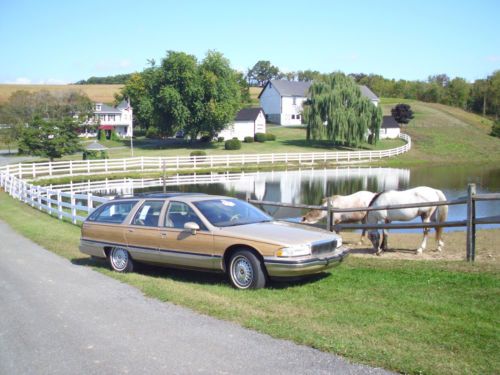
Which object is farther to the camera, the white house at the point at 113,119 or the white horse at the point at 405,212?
the white house at the point at 113,119

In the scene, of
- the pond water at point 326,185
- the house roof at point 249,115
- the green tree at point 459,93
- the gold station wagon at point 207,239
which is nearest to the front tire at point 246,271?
the gold station wagon at point 207,239

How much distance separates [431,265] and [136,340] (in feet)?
20.6

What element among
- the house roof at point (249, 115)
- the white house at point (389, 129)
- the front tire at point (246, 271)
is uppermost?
the house roof at point (249, 115)

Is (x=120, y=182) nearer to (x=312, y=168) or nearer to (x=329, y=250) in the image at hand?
(x=312, y=168)

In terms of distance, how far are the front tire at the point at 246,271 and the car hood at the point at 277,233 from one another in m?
0.32

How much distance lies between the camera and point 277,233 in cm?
908

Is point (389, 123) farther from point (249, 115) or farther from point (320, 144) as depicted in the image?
point (249, 115)

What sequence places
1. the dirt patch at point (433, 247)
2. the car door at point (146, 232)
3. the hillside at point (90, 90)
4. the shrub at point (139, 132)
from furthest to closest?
the hillside at point (90, 90)
the shrub at point (139, 132)
the dirt patch at point (433, 247)
the car door at point (146, 232)

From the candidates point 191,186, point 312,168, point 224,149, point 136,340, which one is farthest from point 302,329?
point 224,149

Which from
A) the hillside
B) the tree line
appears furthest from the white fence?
the hillside

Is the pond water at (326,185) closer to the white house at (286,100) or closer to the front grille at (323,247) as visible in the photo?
the front grille at (323,247)

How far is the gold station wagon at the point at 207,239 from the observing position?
342 inches

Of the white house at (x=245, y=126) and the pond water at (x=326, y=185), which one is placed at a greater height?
the white house at (x=245, y=126)

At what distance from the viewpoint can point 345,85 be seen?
74500 mm
